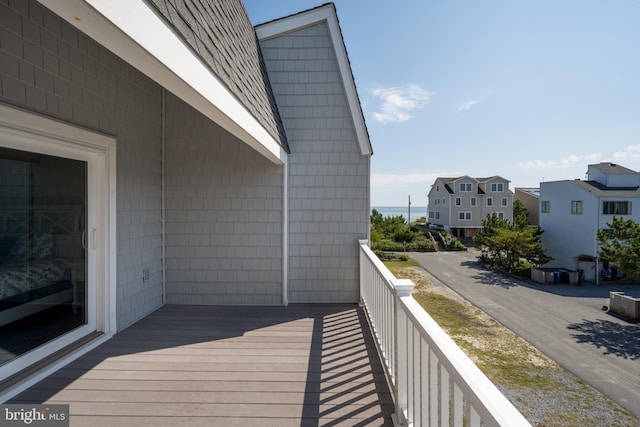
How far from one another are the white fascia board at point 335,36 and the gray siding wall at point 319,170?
0.08 metres

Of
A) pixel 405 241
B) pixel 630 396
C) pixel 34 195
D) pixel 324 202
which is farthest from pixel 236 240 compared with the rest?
pixel 405 241

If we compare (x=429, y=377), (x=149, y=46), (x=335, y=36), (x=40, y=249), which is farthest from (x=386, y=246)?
(x=149, y=46)

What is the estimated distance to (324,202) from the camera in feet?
13.9

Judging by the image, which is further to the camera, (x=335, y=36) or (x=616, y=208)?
(x=616, y=208)

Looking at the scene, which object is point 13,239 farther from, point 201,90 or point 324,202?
Result: point 324,202

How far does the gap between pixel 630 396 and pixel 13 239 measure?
31.9ft

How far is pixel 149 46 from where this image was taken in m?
1.10

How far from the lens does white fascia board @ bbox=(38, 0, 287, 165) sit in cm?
88

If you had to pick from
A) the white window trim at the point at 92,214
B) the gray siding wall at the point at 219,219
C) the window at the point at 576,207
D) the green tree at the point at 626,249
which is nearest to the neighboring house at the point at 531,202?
the window at the point at 576,207

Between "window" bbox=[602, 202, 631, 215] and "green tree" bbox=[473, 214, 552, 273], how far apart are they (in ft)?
12.0

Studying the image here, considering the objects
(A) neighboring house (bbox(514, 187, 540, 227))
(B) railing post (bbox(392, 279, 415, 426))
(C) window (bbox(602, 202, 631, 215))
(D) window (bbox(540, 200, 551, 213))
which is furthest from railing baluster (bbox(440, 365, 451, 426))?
(A) neighboring house (bbox(514, 187, 540, 227))

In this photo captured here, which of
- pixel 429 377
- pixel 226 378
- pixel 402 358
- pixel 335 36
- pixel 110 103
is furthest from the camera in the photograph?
pixel 335 36

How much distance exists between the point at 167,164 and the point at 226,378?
2.96 metres

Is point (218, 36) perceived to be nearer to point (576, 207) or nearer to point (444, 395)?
point (444, 395)
